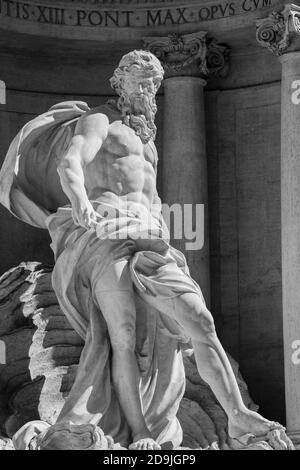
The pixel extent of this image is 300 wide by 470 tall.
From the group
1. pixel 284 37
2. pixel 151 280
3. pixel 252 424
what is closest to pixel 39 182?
pixel 151 280

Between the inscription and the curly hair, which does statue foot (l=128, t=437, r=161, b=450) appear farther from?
the inscription

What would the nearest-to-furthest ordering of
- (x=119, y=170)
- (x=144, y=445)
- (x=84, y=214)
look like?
(x=144, y=445), (x=84, y=214), (x=119, y=170)

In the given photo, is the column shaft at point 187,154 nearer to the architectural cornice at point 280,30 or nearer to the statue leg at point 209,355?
the architectural cornice at point 280,30

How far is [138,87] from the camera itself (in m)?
19.6

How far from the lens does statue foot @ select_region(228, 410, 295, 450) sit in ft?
61.0

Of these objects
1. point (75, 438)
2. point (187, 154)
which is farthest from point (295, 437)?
point (75, 438)

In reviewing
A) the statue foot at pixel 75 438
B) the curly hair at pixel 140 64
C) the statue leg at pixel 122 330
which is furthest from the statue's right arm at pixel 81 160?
the statue foot at pixel 75 438

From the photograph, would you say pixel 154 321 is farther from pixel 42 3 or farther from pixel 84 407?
pixel 42 3

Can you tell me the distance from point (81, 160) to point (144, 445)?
242cm

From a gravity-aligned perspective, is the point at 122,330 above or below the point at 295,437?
above

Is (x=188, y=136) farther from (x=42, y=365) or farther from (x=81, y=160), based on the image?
(x=81, y=160)

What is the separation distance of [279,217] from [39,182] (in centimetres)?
512

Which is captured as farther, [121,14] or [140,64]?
[121,14]

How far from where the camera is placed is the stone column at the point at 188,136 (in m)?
24.2
